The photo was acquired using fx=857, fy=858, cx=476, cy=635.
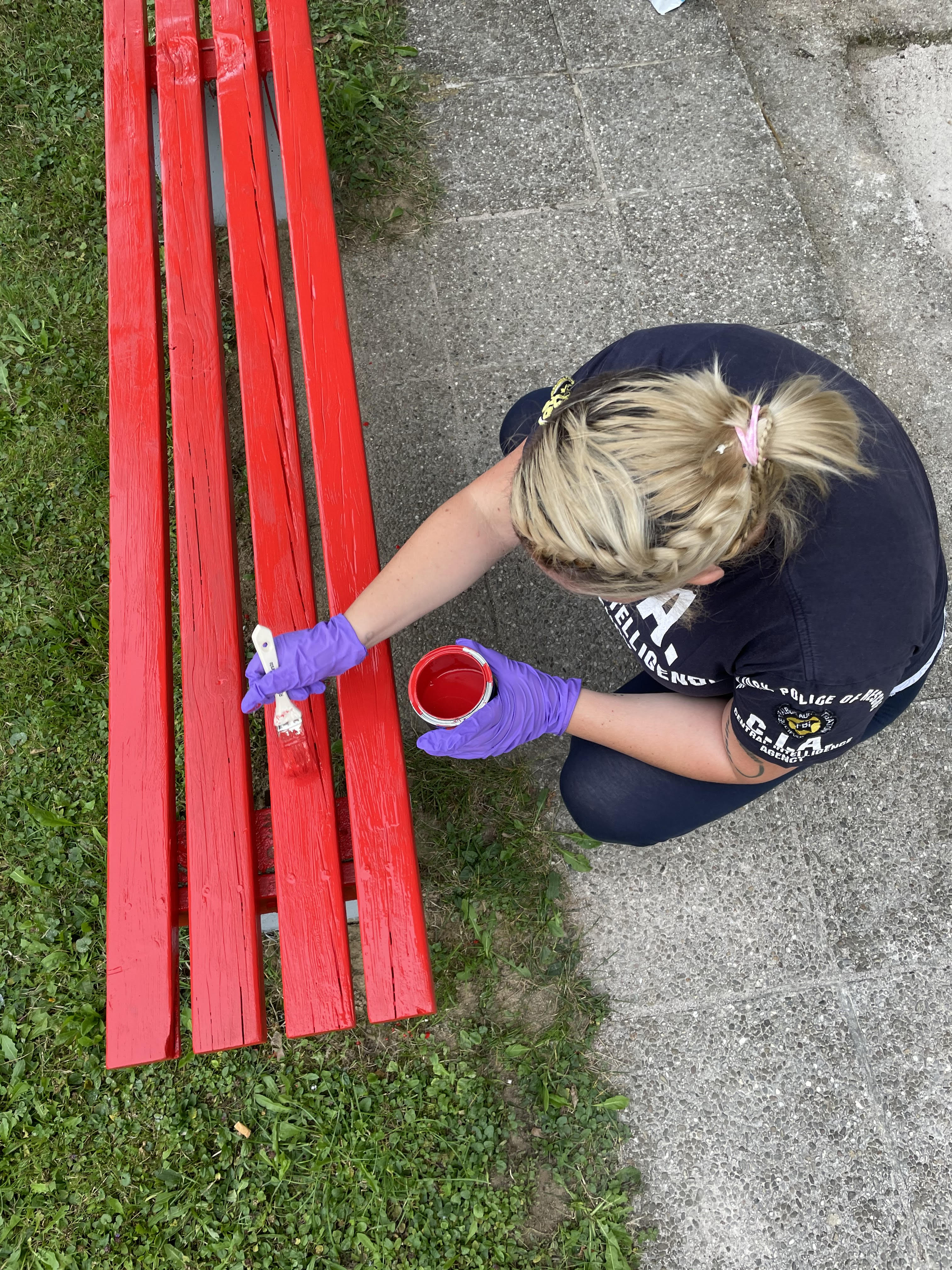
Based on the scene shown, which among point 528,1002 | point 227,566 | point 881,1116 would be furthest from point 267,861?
point 881,1116

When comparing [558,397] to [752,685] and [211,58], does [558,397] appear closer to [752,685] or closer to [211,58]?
[752,685]

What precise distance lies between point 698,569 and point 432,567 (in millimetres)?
686

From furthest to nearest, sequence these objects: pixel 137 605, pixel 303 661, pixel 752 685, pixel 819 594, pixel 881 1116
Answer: pixel 881 1116 < pixel 137 605 < pixel 303 661 < pixel 752 685 < pixel 819 594

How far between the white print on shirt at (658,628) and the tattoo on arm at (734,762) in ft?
0.30

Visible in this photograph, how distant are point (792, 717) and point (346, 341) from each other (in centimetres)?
130

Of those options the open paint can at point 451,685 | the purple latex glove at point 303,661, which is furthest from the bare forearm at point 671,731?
the purple latex glove at point 303,661

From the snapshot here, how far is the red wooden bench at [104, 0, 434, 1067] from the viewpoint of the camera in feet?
5.32

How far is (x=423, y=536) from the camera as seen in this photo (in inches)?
74.7

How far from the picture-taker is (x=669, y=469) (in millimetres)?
1254

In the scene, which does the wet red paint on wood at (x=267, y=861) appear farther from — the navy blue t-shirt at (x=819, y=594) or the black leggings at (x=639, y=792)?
the navy blue t-shirt at (x=819, y=594)

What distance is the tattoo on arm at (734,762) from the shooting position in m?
1.72

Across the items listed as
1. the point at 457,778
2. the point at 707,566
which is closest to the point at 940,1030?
the point at 457,778

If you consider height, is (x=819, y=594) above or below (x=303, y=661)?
above

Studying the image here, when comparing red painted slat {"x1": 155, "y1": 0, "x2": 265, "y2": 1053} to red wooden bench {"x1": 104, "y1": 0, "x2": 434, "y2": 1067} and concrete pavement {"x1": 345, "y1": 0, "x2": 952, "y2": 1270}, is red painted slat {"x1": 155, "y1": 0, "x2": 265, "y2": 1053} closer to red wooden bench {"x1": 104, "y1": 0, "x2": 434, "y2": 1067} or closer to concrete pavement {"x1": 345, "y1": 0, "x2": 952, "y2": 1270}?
red wooden bench {"x1": 104, "y1": 0, "x2": 434, "y2": 1067}
